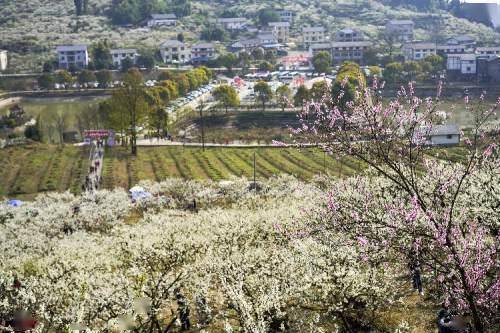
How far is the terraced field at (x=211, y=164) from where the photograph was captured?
39.1m

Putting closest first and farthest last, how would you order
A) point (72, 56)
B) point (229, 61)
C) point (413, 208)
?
point (413, 208), point (229, 61), point (72, 56)

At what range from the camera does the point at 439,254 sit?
10.1 metres

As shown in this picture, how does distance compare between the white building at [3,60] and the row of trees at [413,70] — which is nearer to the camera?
the row of trees at [413,70]

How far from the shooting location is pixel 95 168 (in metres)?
41.7

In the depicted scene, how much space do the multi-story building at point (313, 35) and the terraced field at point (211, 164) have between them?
76.2 metres

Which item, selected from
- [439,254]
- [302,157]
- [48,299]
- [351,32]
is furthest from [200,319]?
[351,32]

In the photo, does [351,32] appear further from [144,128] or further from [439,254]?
[439,254]

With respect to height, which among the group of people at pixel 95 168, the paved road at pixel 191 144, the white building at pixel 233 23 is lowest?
the paved road at pixel 191 144

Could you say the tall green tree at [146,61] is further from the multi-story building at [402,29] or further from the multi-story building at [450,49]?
the multi-story building at [402,29]

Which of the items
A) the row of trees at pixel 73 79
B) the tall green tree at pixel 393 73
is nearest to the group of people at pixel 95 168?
the row of trees at pixel 73 79

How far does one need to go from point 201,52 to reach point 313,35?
Answer: 29116 millimetres

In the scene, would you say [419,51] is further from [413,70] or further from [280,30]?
[280,30]

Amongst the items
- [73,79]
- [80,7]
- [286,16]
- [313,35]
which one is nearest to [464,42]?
[313,35]

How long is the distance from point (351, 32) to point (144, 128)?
227ft
